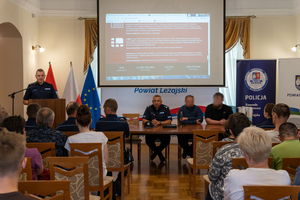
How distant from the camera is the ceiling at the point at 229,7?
6.80 m

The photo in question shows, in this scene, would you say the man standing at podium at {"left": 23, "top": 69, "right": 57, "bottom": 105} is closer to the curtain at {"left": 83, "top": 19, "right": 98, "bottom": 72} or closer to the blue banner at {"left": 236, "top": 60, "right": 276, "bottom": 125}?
the curtain at {"left": 83, "top": 19, "right": 98, "bottom": 72}

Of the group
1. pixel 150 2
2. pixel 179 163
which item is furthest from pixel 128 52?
pixel 179 163

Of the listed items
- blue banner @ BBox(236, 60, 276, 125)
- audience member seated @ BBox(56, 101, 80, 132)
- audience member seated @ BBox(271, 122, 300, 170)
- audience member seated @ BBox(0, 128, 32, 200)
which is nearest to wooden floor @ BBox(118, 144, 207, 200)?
audience member seated @ BBox(56, 101, 80, 132)

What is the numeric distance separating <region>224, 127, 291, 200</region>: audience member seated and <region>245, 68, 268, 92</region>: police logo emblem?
4.72 metres

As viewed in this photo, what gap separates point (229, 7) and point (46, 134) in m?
5.78

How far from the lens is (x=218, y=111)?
5180 millimetres

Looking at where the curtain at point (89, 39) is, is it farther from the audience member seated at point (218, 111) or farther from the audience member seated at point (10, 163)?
the audience member seated at point (10, 163)

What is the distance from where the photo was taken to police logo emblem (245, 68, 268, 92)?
6.18 metres

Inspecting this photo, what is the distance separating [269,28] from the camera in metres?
6.91

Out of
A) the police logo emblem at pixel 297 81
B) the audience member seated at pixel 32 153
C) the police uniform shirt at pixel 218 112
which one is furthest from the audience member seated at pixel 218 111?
the audience member seated at pixel 32 153

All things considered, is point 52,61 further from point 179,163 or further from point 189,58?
point 179,163

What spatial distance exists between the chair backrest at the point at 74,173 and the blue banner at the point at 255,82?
15.6 ft

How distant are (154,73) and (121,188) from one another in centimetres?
343

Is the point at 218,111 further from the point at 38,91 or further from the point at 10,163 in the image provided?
the point at 10,163
